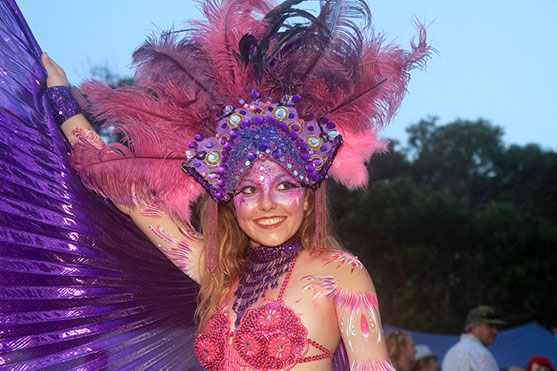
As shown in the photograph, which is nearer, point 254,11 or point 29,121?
point 29,121

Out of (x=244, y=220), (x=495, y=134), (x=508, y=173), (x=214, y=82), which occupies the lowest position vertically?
(x=244, y=220)

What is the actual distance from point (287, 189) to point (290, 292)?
0.40 meters

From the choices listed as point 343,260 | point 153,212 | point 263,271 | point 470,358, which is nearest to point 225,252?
point 263,271

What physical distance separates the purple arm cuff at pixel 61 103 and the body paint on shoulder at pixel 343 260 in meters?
1.23

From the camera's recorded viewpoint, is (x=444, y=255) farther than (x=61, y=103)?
Yes

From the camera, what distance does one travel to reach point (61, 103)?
2.37 meters

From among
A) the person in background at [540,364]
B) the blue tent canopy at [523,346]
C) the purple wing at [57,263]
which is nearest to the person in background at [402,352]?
the person in background at [540,364]

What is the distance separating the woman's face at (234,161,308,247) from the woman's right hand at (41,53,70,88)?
0.90 m

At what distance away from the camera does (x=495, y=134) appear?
31.2 metres

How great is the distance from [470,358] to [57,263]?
3.97 m

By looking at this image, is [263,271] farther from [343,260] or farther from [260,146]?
[260,146]

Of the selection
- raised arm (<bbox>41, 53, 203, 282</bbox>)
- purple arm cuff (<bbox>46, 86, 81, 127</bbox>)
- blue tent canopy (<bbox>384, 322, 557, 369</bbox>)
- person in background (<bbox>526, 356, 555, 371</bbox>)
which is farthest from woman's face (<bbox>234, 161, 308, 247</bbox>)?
blue tent canopy (<bbox>384, 322, 557, 369</bbox>)

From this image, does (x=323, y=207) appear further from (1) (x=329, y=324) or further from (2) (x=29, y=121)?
(2) (x=29, y=121)

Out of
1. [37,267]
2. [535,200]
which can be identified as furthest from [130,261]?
[535,200]
